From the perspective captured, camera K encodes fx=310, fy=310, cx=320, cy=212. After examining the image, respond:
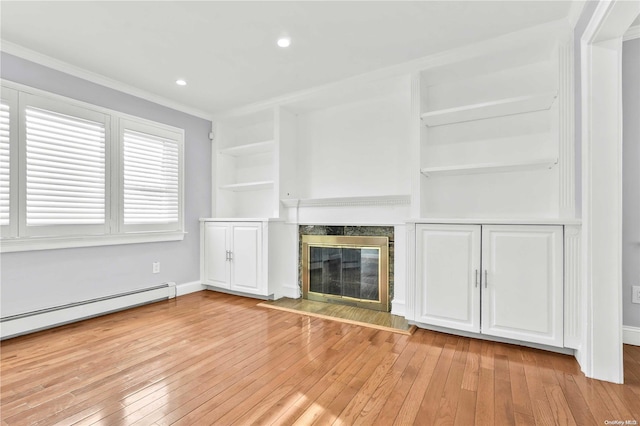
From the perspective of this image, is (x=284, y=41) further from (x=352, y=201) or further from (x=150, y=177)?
(x=150, y=177)

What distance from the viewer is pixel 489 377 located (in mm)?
1935

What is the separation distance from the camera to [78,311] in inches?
117

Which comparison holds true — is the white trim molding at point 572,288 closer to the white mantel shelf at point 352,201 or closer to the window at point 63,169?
the white mantel shelf at point 352,201

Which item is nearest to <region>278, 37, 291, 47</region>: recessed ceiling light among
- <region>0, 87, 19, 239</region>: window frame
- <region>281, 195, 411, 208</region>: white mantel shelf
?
<region>281, 195, 411, 208</region>: white mantel shelf

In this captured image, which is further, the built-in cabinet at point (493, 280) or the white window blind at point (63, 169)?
the white window blind at point (63, 169)

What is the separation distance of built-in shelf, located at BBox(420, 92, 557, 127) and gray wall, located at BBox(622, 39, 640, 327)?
1.90ft

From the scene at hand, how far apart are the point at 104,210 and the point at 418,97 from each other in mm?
3355

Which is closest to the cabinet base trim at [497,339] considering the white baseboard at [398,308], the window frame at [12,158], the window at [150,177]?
the white baseboard at [398,308]

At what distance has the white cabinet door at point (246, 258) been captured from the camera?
146 inches

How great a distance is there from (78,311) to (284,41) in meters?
3.13

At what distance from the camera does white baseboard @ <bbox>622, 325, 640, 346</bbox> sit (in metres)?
2.40

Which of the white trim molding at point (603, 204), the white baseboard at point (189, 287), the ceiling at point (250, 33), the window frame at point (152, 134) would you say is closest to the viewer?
the white trim molding at point (603, 204)

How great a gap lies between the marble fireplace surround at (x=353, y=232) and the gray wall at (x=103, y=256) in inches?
57.4

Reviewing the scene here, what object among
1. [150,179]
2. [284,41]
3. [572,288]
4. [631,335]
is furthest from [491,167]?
[150,179]
